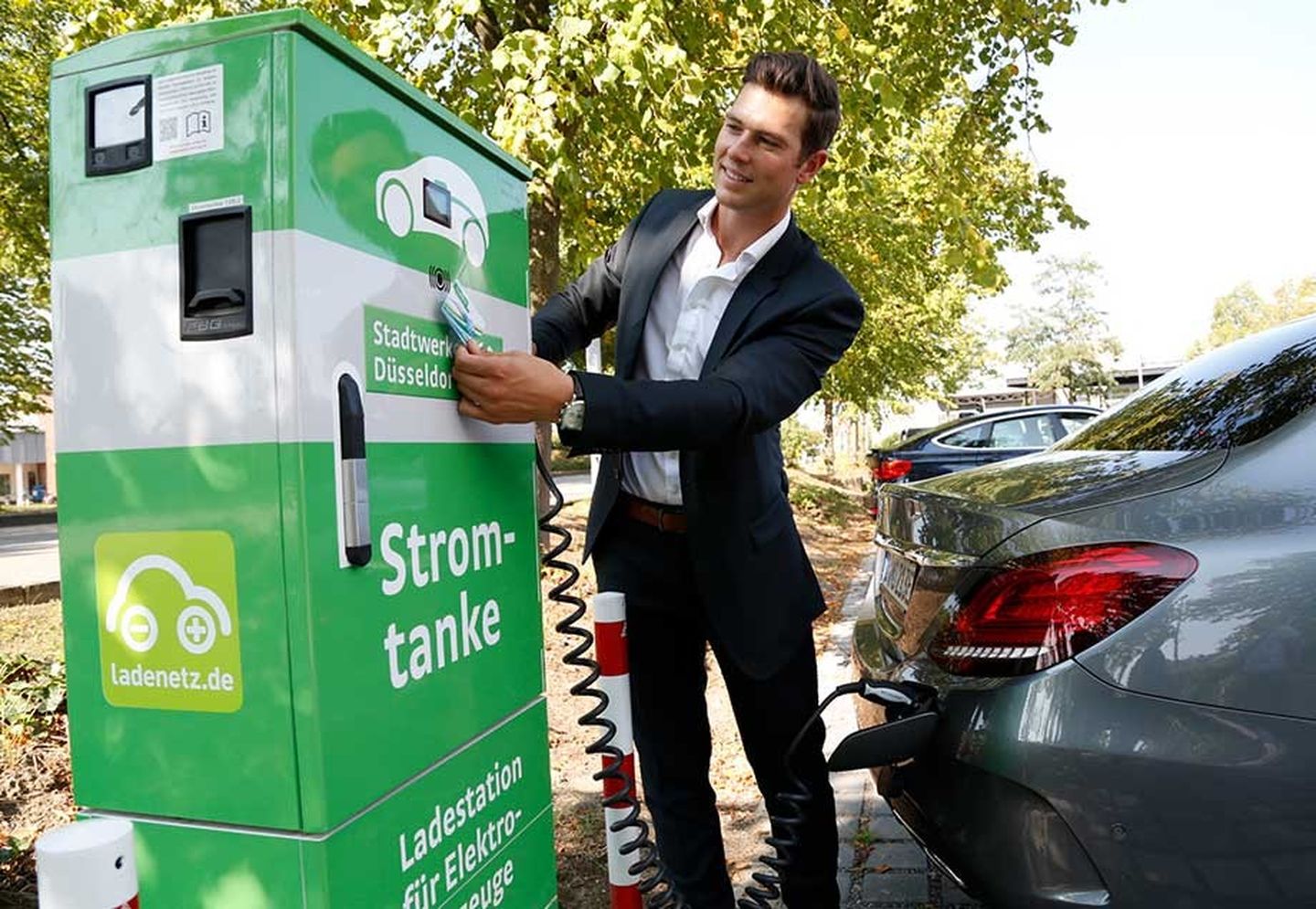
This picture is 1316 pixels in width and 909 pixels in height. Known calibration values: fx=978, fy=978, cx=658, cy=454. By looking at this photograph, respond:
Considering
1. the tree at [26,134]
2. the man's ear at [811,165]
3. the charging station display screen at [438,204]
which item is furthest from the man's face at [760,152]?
the tree at [26,134]

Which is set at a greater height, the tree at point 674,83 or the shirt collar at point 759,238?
the tree at point 674,83

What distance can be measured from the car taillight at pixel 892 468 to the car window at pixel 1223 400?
7.95 m

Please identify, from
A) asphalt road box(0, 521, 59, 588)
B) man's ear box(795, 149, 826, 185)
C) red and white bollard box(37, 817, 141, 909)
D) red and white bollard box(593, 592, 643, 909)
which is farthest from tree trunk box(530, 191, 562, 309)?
red and white bollard box(37, 817, 141, 909)

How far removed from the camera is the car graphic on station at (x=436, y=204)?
142 centimetres

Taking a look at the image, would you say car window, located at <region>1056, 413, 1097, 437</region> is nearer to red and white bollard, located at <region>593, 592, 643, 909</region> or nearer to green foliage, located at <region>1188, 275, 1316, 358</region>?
red and white bollard, located at <region>593, 592, 643, 909</region>

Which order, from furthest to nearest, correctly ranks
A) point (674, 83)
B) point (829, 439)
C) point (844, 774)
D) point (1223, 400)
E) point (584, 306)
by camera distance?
point (829, 439) < point (674, 83) < point (844, 774) < point (584, 306) < point (1223, 400)

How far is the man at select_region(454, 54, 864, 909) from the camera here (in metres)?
1.99

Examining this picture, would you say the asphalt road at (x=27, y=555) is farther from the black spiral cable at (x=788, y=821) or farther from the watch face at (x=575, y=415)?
the watch face at (x=575, y=415)

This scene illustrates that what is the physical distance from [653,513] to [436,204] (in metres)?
0.90

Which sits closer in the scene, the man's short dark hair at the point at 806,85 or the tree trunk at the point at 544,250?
the man's short dark hair at the point at 806,85

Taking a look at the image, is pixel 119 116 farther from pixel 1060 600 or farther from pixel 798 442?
pixel 798 442

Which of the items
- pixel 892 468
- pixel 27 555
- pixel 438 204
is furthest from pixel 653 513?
pixel 27 555

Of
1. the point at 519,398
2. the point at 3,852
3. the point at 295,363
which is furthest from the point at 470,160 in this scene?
the point at 3,852

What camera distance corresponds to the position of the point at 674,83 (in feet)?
16.6
